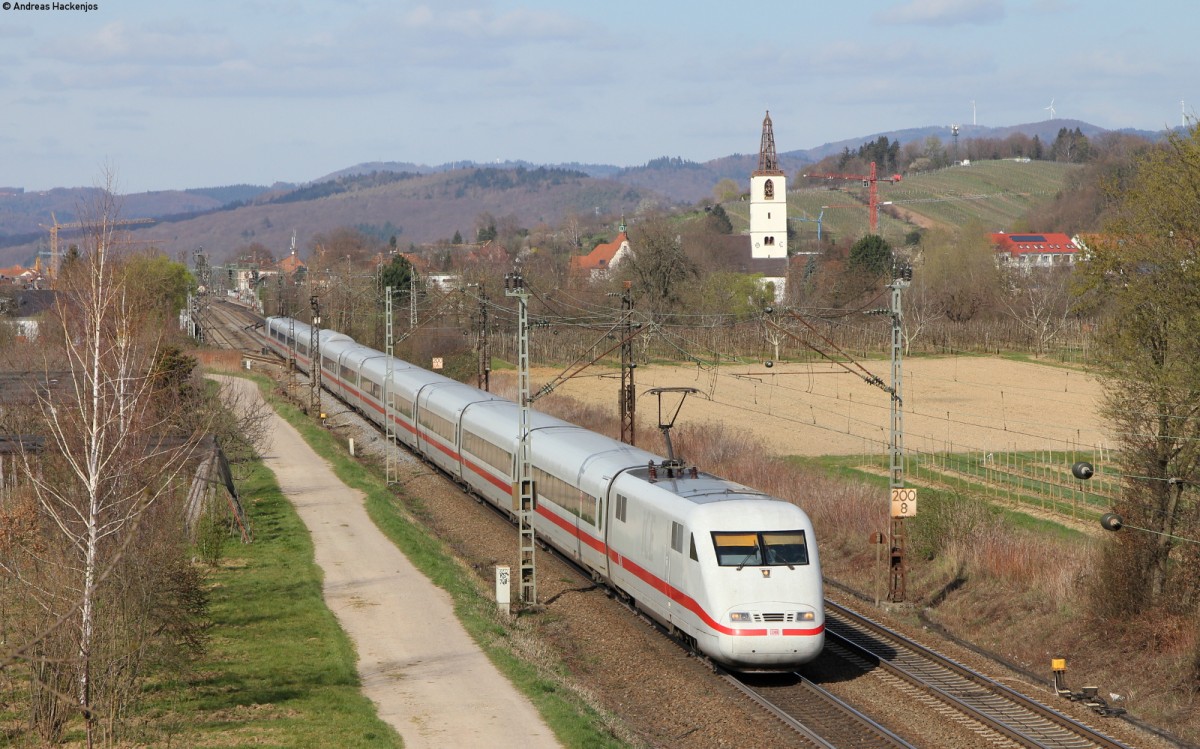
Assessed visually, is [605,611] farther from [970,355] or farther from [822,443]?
[970,355]

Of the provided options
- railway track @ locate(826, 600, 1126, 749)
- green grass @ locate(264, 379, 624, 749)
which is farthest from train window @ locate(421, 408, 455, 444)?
railway track @ locate(826, 600, 1126, 749)

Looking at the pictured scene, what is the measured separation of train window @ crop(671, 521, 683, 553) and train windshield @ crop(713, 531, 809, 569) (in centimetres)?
99

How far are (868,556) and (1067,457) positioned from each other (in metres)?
24.4

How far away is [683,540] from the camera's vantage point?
22.2 metres

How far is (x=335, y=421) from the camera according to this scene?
63031 mm

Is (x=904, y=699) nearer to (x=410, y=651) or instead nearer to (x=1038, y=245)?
(x=410, y=651)

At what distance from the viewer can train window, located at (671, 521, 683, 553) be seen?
22.3 meters

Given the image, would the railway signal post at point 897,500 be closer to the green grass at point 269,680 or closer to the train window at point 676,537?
the train window at point 676,537

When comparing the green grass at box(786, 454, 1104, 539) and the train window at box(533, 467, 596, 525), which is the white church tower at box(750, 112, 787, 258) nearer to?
the green grass at box(786, 454, 1104, 539)

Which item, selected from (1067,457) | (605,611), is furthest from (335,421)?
(605,611)

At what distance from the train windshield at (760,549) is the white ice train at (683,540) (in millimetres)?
17

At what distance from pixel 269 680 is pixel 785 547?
8.83 meters

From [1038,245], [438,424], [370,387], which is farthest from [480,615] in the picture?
[1038,245]

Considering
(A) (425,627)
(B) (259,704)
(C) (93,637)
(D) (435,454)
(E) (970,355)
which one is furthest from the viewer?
(E) (970,355)
